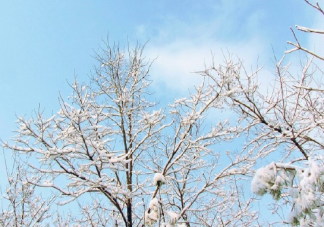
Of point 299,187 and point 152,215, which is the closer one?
point 299,187

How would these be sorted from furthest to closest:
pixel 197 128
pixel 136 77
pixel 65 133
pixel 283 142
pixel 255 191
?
1. pixel 197 128
2. pixel 136 77
3. pixel 65 133
4. pixel 283 142
5. pixel 255 191

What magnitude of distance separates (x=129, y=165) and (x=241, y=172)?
10.6ft

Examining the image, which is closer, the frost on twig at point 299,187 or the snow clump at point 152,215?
the frost on twig at point 299,187

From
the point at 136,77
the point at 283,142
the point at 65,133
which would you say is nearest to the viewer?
the point at 283,142

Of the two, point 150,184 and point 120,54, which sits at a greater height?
point 120,54

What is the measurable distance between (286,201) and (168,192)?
4.37 m

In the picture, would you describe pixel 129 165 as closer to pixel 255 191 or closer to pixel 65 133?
pixel 65 133

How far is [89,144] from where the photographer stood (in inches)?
Result: 225

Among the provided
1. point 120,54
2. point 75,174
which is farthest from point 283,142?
point 120,54

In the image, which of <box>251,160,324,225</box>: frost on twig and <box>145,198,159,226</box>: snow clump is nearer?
<box>251,160,324,225</box>: frost on twig

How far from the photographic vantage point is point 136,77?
30.8 feet

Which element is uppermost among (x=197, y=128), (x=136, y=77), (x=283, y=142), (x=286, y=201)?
(x=136, y=77)

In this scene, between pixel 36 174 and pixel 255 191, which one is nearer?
pixel 255 191

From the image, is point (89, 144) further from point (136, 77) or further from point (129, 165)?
point (136, 77)
